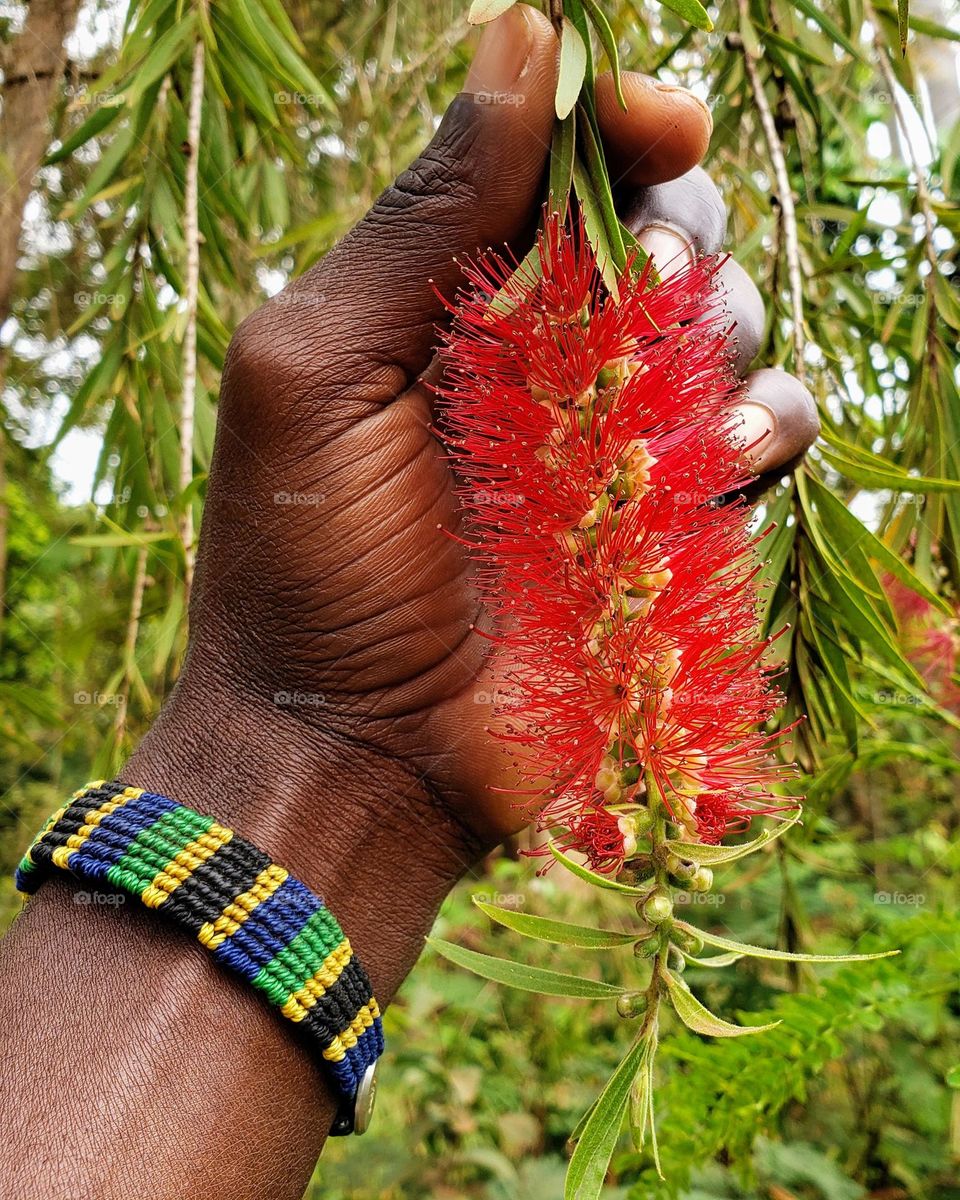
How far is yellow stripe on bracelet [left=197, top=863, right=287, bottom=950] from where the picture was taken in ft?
2.50

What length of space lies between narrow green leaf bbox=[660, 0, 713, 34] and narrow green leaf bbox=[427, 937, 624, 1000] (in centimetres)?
58

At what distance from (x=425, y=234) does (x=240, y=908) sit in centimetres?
57

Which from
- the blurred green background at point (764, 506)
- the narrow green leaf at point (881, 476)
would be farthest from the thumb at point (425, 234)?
the narrow green leaf at point (881, 476)

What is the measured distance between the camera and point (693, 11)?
2.00 ft

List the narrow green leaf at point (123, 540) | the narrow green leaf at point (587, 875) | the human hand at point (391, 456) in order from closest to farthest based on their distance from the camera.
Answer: the narrow green leaf at point (587, 875), the human hand at point (391, 456), the narrow green leaf at point (123, 540)

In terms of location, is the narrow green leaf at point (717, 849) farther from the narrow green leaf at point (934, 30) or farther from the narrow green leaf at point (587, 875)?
the narrow green leaf at point (934, 30)

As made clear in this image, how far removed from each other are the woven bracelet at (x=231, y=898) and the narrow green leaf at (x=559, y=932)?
9.8 inches

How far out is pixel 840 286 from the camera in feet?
4.53

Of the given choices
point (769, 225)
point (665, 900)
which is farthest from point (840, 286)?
point (665, 900)

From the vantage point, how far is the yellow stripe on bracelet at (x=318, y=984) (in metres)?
0.77

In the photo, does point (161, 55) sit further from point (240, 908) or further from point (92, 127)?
point (240, 908)

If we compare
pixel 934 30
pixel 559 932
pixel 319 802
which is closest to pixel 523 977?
pixel 559 932

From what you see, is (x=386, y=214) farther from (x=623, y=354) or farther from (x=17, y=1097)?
(x=17, y=1097)

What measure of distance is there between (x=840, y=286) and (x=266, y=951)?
1.16 m
